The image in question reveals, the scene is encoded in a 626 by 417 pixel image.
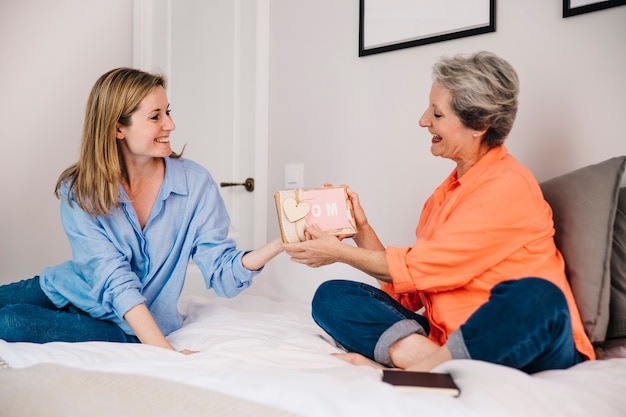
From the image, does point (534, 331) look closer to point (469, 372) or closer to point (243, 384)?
point (469, 372)

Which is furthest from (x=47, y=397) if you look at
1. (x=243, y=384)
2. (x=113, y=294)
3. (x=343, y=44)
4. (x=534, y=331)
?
(x=343, y=44)

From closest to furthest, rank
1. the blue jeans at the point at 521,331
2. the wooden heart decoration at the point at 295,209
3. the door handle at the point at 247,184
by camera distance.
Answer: the blue jeans at the point at 521,331
the wooden heart decoration at the point at 295,209
the door handle at the point at 247,184

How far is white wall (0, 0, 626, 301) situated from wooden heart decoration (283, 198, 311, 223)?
539mm

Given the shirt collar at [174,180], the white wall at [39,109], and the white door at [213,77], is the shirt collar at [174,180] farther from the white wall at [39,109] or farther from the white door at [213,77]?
the white wall at [39,109]

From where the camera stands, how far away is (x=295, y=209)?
1691 millimetres

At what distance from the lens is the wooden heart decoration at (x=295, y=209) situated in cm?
169

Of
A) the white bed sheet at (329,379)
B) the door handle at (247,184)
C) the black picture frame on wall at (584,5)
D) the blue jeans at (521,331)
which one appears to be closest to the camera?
the white bed sheet at (329,379)

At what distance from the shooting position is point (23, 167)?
2.79 m

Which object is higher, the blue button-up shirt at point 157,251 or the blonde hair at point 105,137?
the blonde hair at point 105,137

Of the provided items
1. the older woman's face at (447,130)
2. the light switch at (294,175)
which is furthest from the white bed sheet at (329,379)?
the light switch at (294,175)

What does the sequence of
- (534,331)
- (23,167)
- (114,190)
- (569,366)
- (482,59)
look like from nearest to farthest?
(534,331), (569,366), (482,59), (114,190), (23,167)

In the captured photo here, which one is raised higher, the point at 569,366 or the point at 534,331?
the point at 534,331

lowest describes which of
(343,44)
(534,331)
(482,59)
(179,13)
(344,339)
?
(344,339)

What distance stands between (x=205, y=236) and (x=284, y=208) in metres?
0.32
